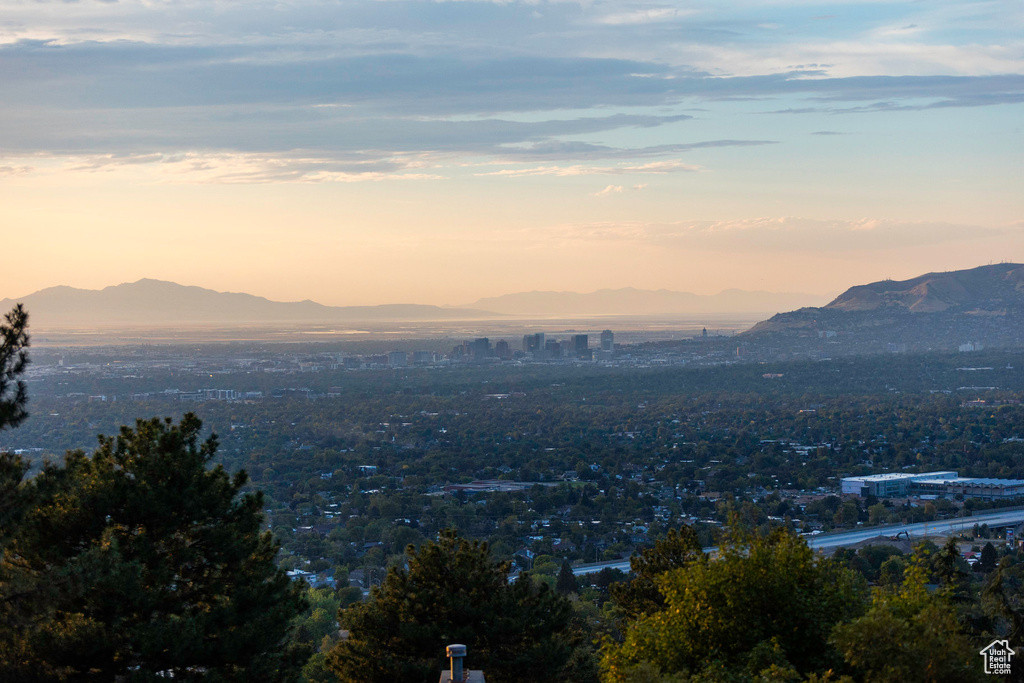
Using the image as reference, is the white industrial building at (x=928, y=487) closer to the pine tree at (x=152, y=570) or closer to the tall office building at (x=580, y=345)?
the pine tree at (x=152, y=570)

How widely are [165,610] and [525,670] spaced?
4.32m

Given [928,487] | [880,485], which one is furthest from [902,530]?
[928,487]

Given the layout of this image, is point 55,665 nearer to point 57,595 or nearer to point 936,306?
point 57,595

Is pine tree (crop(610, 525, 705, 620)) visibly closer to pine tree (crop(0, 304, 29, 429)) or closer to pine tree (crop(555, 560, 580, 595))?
pine tree (crop(0, 304, 29, 429))

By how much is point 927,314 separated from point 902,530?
127360 millimetres

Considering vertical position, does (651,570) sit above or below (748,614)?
below

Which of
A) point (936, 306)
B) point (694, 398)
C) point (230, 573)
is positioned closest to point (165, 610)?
point (230, 573)

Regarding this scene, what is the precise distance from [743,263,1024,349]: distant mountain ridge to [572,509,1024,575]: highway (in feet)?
359

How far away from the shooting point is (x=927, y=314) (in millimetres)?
154875

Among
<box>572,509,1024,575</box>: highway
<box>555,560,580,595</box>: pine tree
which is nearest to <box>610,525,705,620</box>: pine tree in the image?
<box>555,560,580,595</box>: pine tree

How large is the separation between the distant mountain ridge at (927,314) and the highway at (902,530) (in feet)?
359

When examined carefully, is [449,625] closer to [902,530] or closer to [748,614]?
[748,614]

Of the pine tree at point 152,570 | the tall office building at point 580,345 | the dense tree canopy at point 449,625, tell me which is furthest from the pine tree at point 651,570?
the tall office building at point 580,345

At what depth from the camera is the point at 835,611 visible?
9.02 meters
